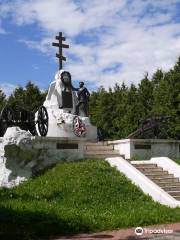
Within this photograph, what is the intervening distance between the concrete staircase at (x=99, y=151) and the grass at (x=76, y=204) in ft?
4.39

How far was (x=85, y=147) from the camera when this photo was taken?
57.0ft

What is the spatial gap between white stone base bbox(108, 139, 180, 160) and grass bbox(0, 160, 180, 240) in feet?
7.28

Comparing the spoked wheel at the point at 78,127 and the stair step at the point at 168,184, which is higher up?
the spoked wheel at the point at 78,127

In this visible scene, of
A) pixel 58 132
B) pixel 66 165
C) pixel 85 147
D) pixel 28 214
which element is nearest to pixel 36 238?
pixel 28 214

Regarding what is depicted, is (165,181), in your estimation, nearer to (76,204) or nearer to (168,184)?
(168,184)

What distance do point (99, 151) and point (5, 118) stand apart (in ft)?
12.2

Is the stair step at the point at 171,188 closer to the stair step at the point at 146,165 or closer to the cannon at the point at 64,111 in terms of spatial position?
the stair step at the point at 146,165

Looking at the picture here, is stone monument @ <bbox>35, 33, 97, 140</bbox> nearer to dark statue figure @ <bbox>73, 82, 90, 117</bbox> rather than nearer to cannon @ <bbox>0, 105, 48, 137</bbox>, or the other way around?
dark statue figure @ <bbox>73, 82, 90, 117</bbox>

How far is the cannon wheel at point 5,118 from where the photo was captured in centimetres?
1812

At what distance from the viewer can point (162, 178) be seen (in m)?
15.2

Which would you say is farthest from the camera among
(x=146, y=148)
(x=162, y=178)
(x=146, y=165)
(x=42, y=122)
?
(x=42, y=122)

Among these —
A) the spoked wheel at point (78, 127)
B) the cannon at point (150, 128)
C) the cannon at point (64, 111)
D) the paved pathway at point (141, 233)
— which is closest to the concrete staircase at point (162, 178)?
the paved pathway at point (141, 233)

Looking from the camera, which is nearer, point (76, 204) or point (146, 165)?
point (76, 204)

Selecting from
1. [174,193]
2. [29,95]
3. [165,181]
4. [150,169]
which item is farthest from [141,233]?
[29,95]
